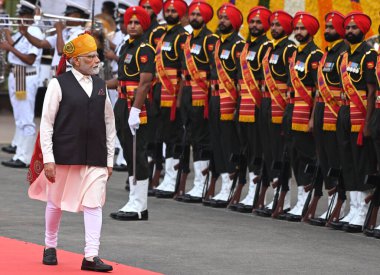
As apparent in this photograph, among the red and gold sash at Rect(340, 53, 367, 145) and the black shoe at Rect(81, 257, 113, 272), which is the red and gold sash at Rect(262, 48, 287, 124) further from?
the black shoe at Rect(81, 257, 113, 272)

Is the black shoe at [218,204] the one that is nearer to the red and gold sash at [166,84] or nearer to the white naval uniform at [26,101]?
the red and gold sash at [166,84]

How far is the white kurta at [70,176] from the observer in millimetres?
11023

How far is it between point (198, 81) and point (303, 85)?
6.04 ft

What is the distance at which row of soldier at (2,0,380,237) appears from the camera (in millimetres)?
13969

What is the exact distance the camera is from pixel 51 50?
19.4 metres

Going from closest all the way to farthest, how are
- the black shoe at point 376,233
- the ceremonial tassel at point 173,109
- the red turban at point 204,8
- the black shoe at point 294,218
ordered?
the black shoe at point 376,233 < the black shoe at point 294,218 < the red turban at point 204,8 < the ceremonial tassel at point 173,109

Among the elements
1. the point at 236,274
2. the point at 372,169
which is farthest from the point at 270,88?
the point at 236,274

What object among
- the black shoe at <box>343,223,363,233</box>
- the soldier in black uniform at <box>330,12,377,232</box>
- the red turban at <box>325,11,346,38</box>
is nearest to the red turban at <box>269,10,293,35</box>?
the red turban at <box>325,11,346,38</box>

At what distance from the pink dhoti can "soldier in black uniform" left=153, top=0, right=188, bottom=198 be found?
537cm

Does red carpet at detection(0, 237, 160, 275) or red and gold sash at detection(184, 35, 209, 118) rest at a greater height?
red and gold sash at detection(184, 35, 209, 118)

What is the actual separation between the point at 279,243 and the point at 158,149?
437 cm

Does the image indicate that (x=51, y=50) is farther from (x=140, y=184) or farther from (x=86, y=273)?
(x=86, y=273)

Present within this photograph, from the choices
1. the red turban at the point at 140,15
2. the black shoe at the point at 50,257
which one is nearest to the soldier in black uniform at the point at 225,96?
the red turban at the point at 140,15

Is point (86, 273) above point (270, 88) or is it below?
below
